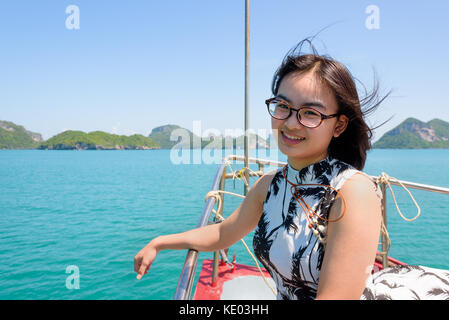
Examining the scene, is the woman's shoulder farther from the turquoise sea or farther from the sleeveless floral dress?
the turquoise sea

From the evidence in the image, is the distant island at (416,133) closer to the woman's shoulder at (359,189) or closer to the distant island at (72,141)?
the distant island at (72,141)

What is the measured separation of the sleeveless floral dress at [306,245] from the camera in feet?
3.13

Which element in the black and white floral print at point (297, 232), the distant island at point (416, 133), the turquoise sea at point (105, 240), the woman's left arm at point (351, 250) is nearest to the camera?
the woman's left arm at point (351, 250)

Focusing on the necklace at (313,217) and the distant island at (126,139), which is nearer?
the necklace at (313,217)

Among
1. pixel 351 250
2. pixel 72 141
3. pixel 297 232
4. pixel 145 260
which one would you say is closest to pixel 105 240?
pixel 145 260

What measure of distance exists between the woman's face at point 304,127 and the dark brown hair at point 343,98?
0.08ft

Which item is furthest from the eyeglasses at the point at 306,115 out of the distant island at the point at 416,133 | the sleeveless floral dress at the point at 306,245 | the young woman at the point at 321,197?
the distant island at the point at 416,133

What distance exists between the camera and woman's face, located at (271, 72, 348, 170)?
985 mm

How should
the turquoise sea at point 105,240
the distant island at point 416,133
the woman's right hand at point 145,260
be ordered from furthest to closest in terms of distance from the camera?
1. the distant island at point 416,133
2. the turquoise sea at point 105,240
3. the woman's right hand at point 145,260

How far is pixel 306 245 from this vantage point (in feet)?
3.12

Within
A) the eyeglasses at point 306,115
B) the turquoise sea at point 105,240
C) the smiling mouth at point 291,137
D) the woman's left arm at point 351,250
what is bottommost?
the turquoise sea at point 105,240
